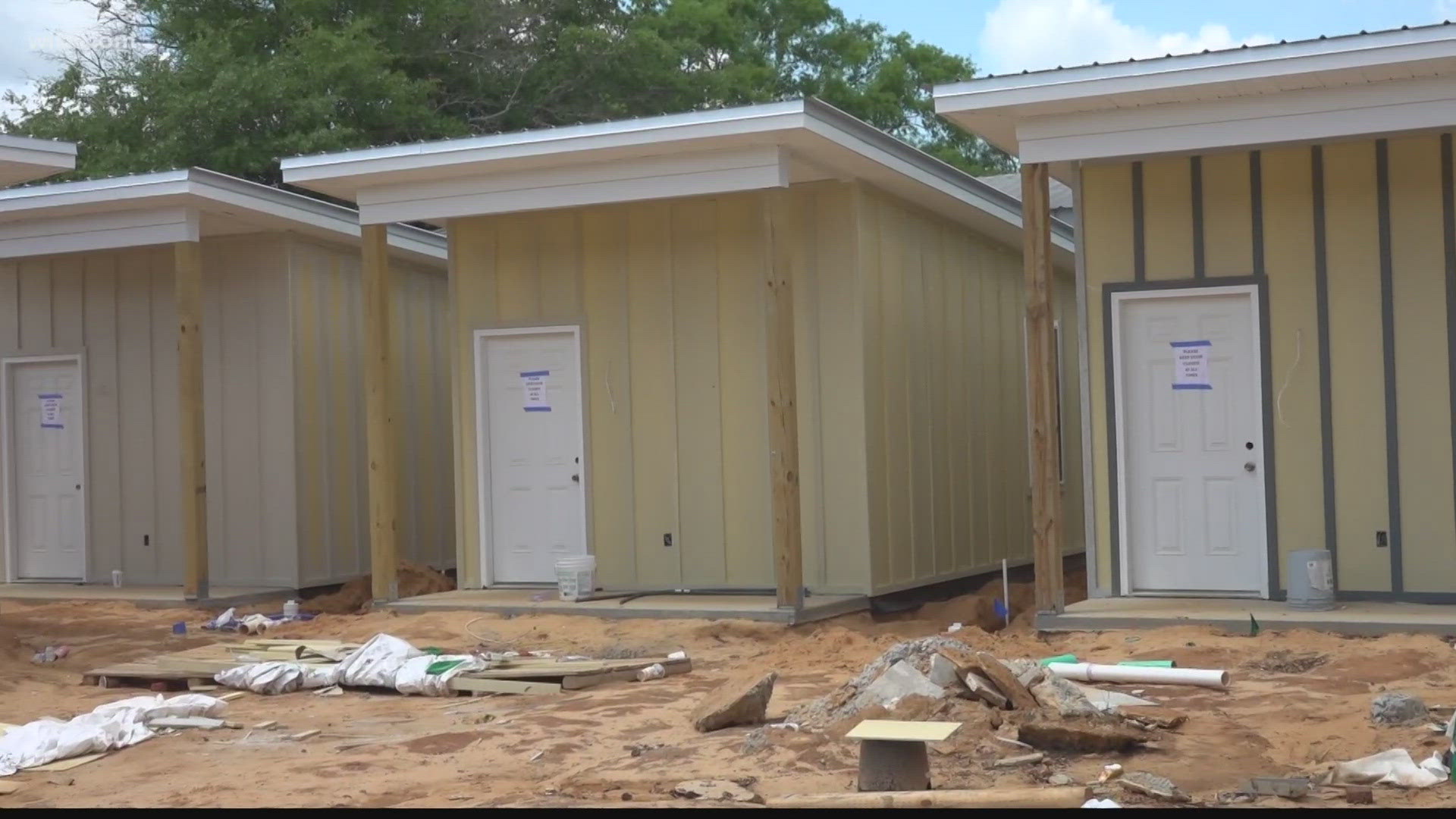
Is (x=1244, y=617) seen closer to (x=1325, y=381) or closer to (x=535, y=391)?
(x=1325, y=381)

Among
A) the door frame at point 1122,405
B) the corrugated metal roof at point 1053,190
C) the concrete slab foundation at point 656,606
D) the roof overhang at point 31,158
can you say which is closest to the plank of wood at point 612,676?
the concrete slab foundation at point 656,606

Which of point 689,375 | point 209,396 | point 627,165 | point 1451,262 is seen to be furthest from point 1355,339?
point 209,396

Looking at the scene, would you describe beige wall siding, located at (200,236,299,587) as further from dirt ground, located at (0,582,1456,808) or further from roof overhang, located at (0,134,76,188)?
dirt ground, located at (0,582,1456,808)

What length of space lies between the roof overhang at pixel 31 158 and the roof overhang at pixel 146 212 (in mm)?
667

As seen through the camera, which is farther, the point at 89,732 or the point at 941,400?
the point at 941,400

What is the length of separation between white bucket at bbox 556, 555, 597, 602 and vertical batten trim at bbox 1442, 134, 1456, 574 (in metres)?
6.21

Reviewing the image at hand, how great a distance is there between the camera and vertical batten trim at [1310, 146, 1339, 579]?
10492mm

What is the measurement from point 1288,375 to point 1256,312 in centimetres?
47

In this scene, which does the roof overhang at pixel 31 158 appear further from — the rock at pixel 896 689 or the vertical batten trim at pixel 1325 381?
the vertical batten trim at pixel 1325 381

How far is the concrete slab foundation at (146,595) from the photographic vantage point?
14.0m

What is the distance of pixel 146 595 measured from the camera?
14.4 metres

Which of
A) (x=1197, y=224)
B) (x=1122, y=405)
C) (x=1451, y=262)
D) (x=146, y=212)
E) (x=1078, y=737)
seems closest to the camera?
(x=1078, y=737)

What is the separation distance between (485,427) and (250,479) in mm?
3042

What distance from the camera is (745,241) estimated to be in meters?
12.5
